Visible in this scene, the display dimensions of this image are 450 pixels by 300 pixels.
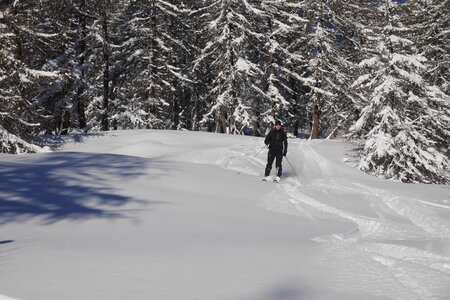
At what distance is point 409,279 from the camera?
3229mm

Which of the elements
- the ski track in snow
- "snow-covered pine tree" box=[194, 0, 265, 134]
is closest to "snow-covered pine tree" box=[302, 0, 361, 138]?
"snow-covered pine tree" box=[194, 0, 265, 134]

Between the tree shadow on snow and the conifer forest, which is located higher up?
the conifer forest

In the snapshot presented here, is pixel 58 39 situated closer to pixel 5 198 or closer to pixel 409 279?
pixel 5 198

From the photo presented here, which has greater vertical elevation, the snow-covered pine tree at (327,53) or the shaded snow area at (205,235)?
the snow-covered pine tree at (327,53)

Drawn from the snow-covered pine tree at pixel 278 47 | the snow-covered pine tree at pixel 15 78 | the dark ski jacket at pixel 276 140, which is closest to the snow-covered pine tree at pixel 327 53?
the snow-covered pine tree at pixel 278 47

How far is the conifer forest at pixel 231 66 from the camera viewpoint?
13875 millimetres

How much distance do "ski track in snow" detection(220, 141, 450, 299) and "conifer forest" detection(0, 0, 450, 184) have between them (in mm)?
5626

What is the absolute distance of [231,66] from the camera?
20.8m

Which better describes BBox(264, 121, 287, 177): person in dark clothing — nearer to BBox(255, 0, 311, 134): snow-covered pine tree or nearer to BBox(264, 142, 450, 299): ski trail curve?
BBox(264, 142, 450, 299): ski trail curve

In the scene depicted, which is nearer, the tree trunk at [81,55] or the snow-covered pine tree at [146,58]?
the tree trunk at [81,55]

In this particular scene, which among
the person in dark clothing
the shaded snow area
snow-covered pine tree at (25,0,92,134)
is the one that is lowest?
the shaded snow area

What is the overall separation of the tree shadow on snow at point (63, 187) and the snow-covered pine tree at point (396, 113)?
9201 mm

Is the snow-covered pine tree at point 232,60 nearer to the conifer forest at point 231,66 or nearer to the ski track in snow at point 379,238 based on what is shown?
the conifer forest at point 231,66

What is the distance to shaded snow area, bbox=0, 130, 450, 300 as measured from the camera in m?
2.85
